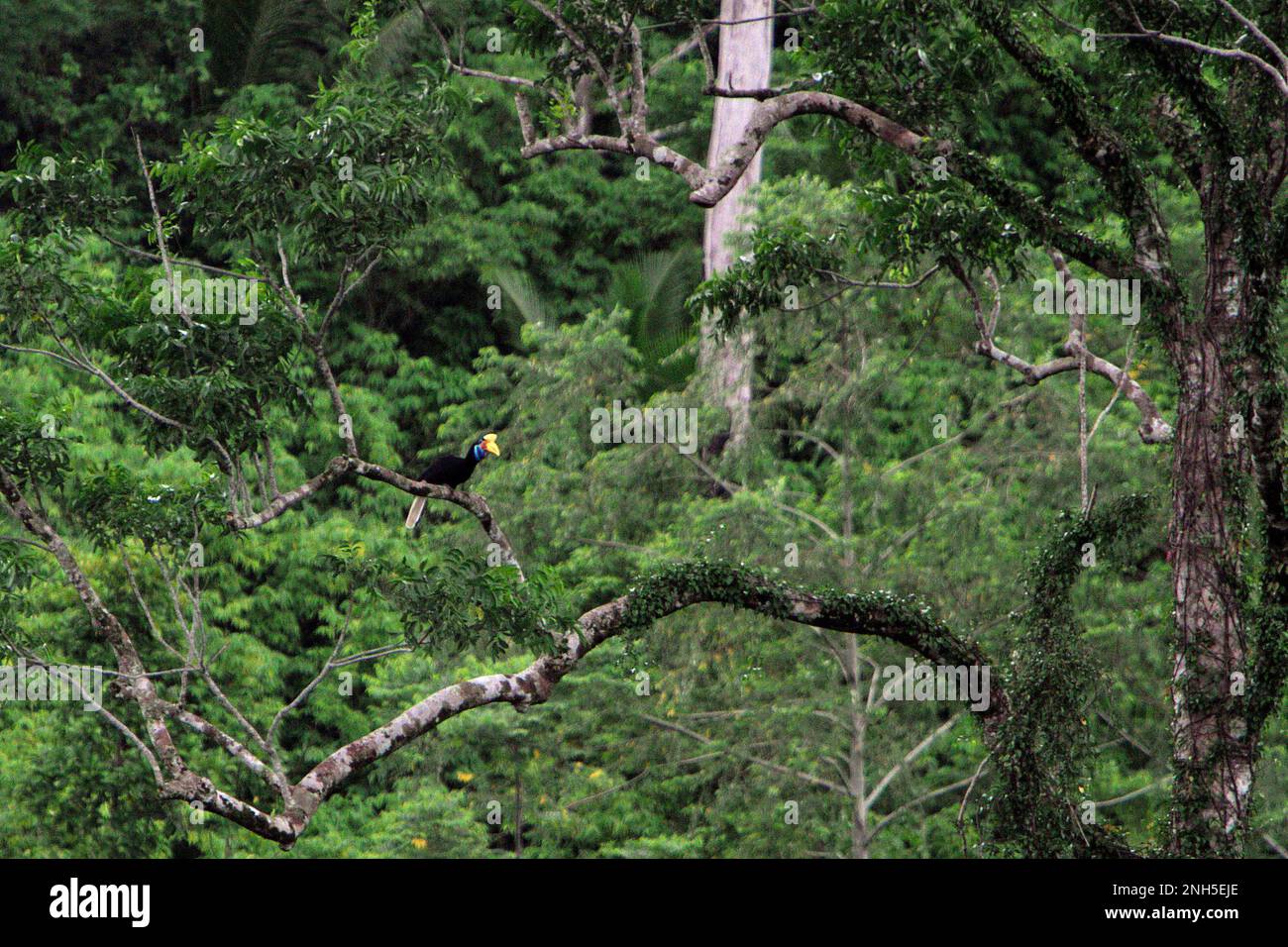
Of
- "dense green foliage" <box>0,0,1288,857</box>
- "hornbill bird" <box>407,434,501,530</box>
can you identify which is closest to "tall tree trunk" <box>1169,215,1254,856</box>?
"dense green foliage" <box>0,0,1288,857</box>

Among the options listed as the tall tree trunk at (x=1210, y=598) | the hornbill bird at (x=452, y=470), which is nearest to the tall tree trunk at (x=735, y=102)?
the hornbill bird at (x=452, y=470)

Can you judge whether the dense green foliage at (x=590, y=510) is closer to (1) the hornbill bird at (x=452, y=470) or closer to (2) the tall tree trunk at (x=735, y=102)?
(1) the hornbill bird at (x=452, y=470)

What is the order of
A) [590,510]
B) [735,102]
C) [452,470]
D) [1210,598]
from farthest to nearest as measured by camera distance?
[735,102], [590,510], [452,470], [1210,598]

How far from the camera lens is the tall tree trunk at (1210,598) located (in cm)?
855

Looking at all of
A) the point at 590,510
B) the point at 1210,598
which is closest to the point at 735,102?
the point at 590,510

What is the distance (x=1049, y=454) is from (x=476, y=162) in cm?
927

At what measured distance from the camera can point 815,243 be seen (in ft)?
32.0

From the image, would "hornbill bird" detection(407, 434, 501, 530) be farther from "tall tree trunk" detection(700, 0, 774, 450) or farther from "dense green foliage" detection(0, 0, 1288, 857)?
"tall tree trunk" detection(700, 0, 774, 450)

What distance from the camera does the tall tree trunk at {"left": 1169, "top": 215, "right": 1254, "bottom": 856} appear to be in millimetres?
8555

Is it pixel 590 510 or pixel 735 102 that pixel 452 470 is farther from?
pixel 735 102

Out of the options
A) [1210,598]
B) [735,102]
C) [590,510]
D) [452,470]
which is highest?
[735,102]

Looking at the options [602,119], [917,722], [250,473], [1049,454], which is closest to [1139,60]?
[1049,454]

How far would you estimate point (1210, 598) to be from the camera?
8695mm

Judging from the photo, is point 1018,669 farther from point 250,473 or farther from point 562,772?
point 250,473
